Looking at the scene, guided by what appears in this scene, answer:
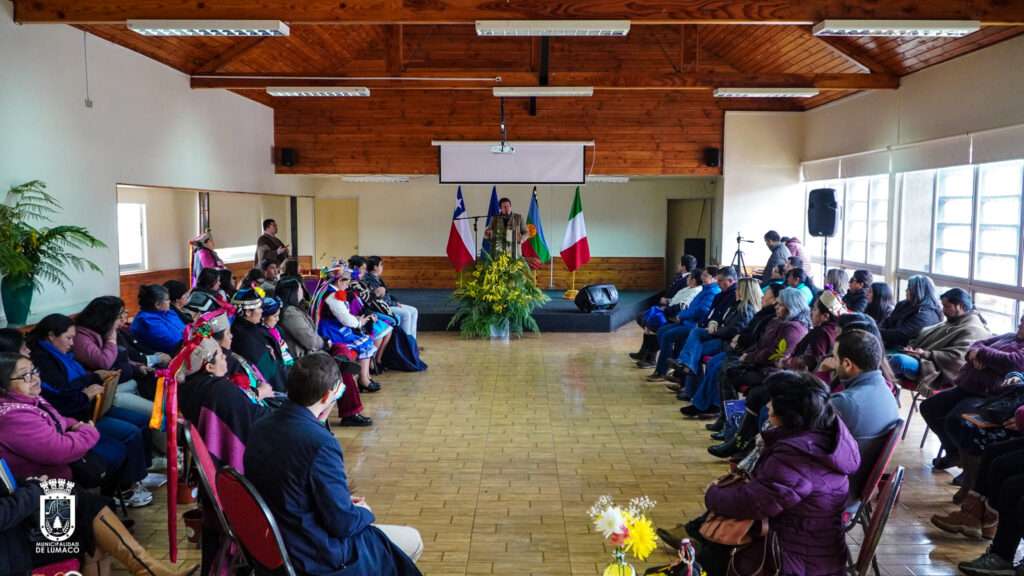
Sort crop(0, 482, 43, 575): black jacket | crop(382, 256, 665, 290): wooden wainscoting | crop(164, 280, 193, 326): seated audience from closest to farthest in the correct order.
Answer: crop(0, 482, 43, 575): black jacket < crop(164, 280, 193, 326): seated audience < crop(382, 256, 665, 290): wooden wainscoting

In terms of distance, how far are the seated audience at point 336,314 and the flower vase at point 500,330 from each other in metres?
3.45

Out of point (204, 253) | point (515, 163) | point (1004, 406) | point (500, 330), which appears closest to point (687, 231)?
point (515, 163)

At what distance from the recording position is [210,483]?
296 centimetres

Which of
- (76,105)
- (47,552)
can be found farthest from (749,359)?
(76,105)

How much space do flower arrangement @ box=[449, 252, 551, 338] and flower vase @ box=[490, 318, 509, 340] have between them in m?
0.02

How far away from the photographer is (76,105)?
7012mm

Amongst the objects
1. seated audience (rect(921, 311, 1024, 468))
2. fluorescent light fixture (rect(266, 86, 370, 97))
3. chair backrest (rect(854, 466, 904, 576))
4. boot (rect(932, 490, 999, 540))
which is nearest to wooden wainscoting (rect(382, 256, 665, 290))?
fluorescent light fixture (rect(266, 86, 370, 97))

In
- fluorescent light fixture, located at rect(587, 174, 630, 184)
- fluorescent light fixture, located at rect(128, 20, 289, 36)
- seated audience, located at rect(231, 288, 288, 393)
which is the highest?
fluorescent light fixture, located at rect(128, 20, 289, 36)

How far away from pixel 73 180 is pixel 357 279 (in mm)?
2614

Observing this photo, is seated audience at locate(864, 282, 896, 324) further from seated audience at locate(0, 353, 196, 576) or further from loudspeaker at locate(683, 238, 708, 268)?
loudspeaker at locate(683, 238, 708, 268)

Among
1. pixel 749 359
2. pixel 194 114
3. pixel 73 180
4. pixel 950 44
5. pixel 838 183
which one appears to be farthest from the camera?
pixel 838 183

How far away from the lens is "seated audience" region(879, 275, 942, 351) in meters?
6.12

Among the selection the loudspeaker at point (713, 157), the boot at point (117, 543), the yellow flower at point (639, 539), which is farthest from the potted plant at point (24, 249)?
the loudspeaker at point (713, 157)

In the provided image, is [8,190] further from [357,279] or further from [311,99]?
[311,99]
